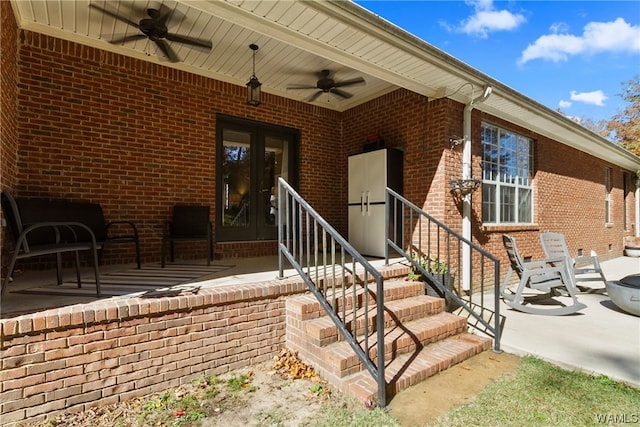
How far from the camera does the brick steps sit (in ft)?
7.11

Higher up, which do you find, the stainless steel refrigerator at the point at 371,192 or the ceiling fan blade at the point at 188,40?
the ceiling fan blade at the point at 188,40

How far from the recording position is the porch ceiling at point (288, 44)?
2609 mm

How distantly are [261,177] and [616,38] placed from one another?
9.36 m

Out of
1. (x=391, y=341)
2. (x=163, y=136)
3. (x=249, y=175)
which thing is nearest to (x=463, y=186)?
(x=391, y=341)

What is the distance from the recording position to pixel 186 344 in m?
2.27

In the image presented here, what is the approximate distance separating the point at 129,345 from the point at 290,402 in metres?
1.17

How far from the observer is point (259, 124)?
16.3 feet

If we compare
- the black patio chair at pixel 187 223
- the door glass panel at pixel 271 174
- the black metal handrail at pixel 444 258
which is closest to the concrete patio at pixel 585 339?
the black metal handrail at pixel 444 258

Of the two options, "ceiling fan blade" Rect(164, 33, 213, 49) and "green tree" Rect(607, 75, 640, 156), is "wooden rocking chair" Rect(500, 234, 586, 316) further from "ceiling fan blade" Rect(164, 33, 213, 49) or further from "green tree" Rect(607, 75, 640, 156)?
"green tree" Rect(607, 75, 640, 156)

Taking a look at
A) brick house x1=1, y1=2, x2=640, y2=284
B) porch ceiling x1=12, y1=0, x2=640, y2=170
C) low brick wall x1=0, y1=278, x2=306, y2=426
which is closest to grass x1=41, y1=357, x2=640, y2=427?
low brick wall x1=0, y1=278, x2=306, y2=426

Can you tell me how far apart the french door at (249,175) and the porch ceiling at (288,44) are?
2.36 feet

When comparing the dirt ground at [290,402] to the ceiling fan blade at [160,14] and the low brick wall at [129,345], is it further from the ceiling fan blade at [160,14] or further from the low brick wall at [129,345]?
the ceiling fan blade at [160,14]

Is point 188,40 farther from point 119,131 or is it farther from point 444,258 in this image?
point 444,258

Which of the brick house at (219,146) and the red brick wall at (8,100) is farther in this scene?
the red brick wall at (8,100)
